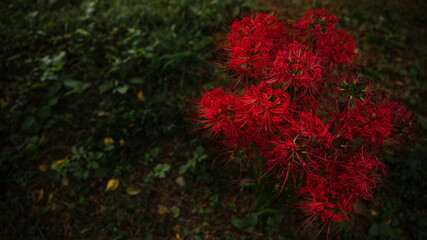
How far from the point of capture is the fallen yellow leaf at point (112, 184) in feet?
7.21

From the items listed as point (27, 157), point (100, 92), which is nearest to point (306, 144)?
point (100, 92)

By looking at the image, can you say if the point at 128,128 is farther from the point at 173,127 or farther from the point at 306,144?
the point at 306,144

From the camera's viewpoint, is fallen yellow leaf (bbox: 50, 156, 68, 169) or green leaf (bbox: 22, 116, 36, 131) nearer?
fallen yellow leaf (bbox: 50, 156, 68, 169)

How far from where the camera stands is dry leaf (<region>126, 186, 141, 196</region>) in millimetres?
2176

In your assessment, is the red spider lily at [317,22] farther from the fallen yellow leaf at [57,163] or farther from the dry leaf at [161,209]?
the fallen yellow leaf at [57,163]

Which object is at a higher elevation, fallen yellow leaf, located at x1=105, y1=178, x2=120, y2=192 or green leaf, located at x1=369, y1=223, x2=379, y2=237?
fallen yellow leaf, located at x1=105, y1=178, x2=120, y2=192

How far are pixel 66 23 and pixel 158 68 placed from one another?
137 cm

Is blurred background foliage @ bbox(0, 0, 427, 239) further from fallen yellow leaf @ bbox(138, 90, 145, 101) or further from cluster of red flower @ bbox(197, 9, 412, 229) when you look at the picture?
cluster of red flower @ bbox(197, 9, 412, 229)

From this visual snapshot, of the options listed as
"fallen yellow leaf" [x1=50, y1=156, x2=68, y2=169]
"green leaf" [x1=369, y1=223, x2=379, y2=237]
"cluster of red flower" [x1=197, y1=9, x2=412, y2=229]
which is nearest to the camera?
"cluster of red flower" [x1=197, y1=9, x2=412, y2=229]

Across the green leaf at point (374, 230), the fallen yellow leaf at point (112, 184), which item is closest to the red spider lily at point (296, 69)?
the green leaf at point (374, 230)

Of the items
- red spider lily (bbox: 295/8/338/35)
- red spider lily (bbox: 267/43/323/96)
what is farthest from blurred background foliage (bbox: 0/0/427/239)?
red spider lily (bbox: 267/43/323/96)

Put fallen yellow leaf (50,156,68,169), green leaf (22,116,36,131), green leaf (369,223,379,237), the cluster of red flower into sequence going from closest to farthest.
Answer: the cluster of red flower < green leaf (369,223,379,237) < fallen yellow leaf (50,156,68,169) < green leaf (22,116,36,131)

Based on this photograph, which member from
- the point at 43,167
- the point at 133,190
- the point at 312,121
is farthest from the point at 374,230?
the point at 43,167

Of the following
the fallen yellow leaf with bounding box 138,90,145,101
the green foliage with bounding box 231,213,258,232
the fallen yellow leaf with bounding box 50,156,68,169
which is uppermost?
the fallen yellow leaf with bounding box 138,90,145,101
